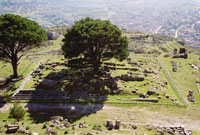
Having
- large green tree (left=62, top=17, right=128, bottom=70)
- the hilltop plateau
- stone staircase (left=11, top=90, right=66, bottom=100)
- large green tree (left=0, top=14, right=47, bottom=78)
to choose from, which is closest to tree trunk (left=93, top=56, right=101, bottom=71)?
large green tree (left=62, top=17, right=128, bottom=70)

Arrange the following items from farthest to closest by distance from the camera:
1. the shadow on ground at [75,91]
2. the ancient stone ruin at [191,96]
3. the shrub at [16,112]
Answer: the ancient stone ruin at [191,96] → the shadow on ground at [75,91] → the shrub at [16,112]

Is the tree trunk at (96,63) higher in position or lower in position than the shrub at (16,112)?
higher

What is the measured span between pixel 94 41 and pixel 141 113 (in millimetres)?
20262

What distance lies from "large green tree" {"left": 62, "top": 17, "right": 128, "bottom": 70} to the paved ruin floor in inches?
546

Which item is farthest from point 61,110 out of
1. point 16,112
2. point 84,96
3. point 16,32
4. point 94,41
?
point 16,32

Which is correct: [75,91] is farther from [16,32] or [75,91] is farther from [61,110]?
[16,32]

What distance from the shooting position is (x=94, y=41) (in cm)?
4628

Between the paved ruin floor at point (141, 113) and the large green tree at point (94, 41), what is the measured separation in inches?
546

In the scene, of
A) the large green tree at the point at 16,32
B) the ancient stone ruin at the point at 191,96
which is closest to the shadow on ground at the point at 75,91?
the large green tree at the point at 16,32

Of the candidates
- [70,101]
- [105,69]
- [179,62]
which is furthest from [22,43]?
[179,62]

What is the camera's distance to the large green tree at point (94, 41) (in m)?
45.7

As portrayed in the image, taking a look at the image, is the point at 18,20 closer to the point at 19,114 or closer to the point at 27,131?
the point at 19,114

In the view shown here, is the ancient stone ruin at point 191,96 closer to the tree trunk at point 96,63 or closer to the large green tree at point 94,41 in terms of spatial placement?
the large green tree at point 94,41

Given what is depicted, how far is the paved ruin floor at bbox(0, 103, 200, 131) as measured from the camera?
35.8 metres
